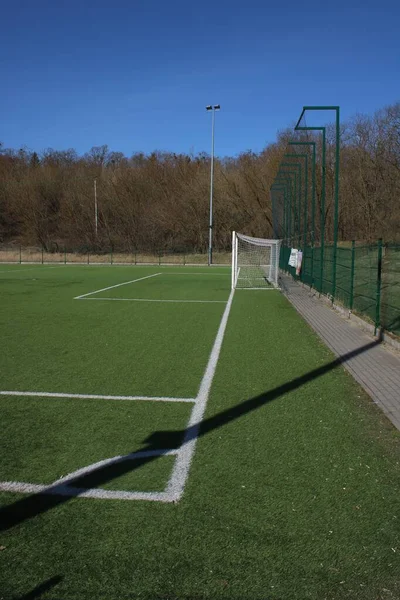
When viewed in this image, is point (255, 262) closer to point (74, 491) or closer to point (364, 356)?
point (364, 356)

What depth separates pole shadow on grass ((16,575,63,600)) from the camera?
2.77 meters

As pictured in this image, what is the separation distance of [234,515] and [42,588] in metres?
1.34

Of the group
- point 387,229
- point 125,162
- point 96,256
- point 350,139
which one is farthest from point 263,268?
point 125,162

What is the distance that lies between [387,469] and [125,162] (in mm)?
75224

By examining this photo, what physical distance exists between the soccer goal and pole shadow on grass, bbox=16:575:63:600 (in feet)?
66.1

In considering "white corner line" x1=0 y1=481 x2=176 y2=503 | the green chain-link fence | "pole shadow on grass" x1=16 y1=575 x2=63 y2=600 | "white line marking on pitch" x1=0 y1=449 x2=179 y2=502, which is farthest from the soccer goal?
"pole shadow on grass" x1=16 y1=575 x2=63 y2=600

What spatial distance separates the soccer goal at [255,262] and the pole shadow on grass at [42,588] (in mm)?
20143

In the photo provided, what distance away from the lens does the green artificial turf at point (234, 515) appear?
2.89m

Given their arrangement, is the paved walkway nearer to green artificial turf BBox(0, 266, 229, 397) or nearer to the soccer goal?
green artificial turf BBox(0, 266, 229, 397)

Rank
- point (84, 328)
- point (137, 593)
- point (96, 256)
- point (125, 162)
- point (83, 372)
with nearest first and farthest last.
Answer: point (137, 593)
point (83, 372)
point (84, 328)
point (96, 256)
point (125, 162)

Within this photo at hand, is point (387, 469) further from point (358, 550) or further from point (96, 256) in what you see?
point (96, 256)

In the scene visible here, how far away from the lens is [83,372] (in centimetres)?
770

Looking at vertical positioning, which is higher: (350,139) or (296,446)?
(350,139)

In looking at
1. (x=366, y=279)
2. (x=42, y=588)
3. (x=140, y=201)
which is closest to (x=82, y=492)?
(x=42, y=588)
